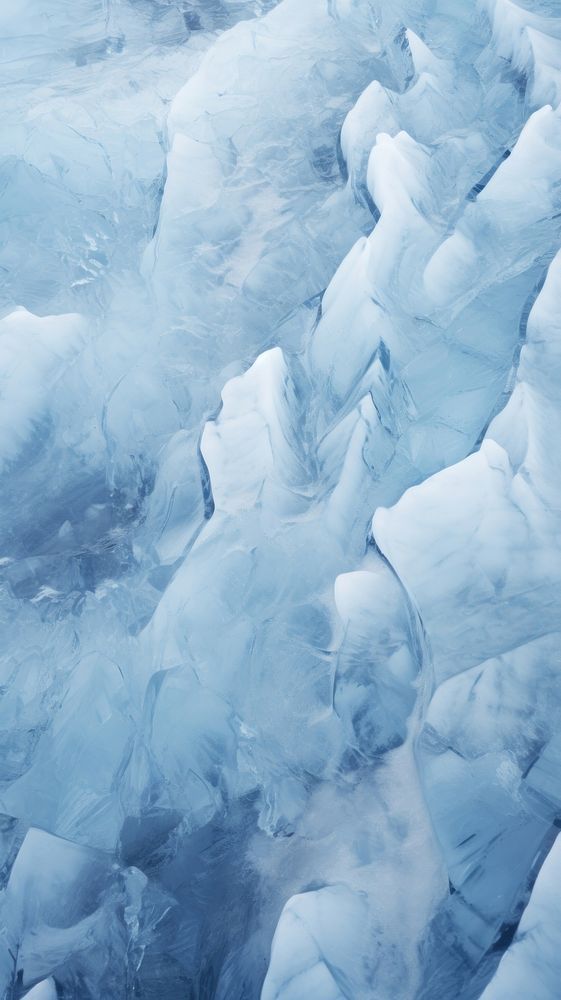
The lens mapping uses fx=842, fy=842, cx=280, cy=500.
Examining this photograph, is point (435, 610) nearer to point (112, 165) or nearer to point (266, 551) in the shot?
point (266, 551)

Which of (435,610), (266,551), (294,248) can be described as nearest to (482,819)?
(435,610)

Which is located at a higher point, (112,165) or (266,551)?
(112,165)

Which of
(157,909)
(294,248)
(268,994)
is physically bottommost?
(157,909)

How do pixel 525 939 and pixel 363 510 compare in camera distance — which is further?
pixel 363 510

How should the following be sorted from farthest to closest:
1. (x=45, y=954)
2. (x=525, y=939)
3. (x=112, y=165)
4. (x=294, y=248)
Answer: (x=112, y=165), (x=294, y=248), (x=45, y=954), (x=525, y=939)

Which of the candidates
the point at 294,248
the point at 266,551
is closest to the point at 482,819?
the point at 266,551

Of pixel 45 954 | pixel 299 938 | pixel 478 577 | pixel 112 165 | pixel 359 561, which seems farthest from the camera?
pixel 112 165

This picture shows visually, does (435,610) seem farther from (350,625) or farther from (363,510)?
(363,510)
